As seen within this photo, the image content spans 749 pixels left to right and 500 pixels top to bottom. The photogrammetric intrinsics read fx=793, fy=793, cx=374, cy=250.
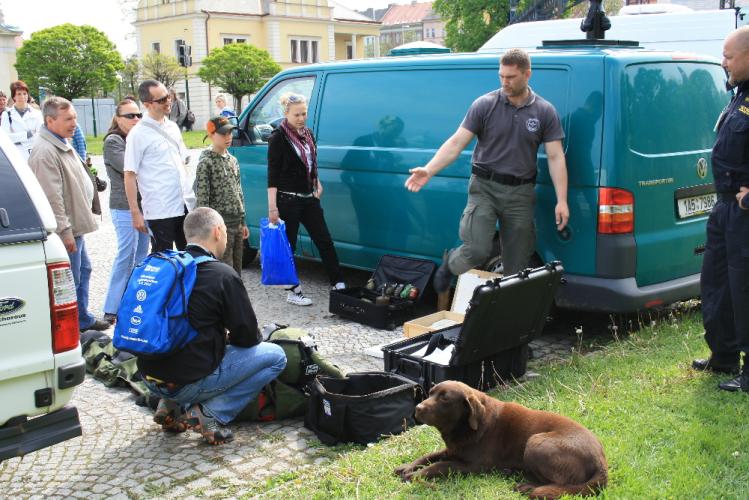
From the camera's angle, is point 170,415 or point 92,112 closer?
point 170,415

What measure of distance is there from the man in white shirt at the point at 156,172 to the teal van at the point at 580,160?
1.69 metres

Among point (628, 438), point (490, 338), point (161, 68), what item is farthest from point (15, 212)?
point (161, 68)

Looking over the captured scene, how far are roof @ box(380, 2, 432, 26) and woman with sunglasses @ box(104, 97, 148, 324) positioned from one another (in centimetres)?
14809

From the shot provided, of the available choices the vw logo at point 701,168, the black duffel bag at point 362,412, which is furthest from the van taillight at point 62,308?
the vw logo at point 701,168

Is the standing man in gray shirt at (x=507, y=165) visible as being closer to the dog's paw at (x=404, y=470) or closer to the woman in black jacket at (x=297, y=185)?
the woman in black jacket at (x=297, y=185)

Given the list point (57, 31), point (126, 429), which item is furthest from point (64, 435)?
point (57, 31)

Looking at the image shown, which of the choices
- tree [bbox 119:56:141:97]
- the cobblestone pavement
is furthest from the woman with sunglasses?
tree [bbox 119:56:141:97]

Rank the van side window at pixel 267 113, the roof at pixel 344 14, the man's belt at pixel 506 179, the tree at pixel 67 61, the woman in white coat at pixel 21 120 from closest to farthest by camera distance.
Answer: the man's belt at pixel 506 179 → the van side window at pixel 267 113 → the woman in white coat at pixel 21 120 → the tree at pixel 67 61 → the roof at pixel 344 14

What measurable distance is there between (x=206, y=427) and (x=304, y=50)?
65.4 metres

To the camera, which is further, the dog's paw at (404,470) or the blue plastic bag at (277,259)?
the blue plastic bag at (277,259)

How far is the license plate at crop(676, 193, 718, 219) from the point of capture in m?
6.13

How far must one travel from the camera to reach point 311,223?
24.8ft

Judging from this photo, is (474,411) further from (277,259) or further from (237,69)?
(237,69)

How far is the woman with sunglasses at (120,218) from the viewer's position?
273 inches
